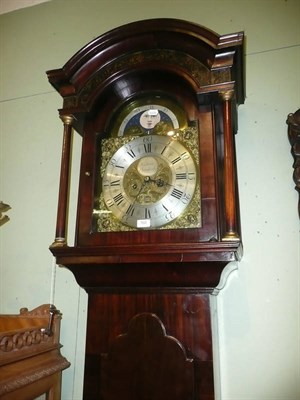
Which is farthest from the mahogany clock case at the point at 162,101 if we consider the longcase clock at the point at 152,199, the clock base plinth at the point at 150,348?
the clock base plinth at the point at 150,348

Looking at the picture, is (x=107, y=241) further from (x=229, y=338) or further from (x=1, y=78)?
(x=1, y=78)

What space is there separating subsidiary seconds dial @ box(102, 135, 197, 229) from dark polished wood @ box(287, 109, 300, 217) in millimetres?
309

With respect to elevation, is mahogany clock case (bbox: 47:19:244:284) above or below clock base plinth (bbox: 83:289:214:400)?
above

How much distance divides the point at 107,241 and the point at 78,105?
0.39m

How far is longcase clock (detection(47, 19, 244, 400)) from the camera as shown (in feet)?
2.68

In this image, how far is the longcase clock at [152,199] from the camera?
82 cm

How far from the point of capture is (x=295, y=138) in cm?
100

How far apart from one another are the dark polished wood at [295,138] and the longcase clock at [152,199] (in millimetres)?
183

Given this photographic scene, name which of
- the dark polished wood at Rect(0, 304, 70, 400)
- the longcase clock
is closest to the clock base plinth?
the longcase clock

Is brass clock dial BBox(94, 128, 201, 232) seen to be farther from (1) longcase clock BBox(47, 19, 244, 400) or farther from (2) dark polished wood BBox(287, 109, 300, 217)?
(2) dark polished wood BBox(287, 109, 300, 217)

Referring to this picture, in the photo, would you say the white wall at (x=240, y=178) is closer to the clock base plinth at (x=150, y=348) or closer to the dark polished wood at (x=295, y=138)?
the dark polished wood at (x=295, y=138)

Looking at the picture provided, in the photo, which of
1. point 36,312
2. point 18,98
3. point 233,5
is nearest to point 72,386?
point 36,312

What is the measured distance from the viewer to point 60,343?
1057mm

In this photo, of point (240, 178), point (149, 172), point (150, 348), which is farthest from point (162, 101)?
point (150, 348)
